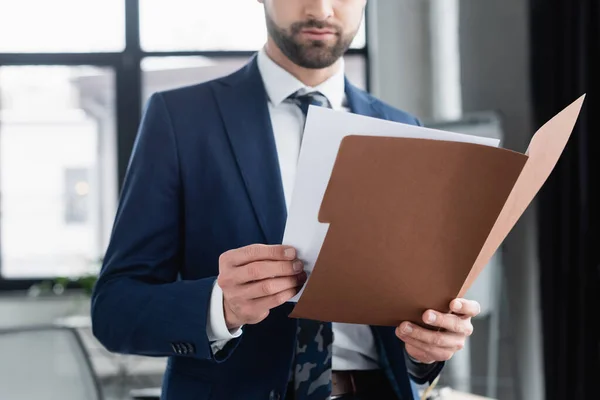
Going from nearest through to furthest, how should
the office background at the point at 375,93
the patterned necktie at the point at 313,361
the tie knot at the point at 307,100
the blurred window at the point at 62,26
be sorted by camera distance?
the patterned necktie at the point at 313,361 < the tie knot at the point at 307,100 < the office background at the point at 375,93 < the blurred window at the point at 62,26

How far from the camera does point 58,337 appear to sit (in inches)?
56.1

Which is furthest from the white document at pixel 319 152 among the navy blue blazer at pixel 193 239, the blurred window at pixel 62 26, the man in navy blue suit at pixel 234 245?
the blurred window at pixel 62 26

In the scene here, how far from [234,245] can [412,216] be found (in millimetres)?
380

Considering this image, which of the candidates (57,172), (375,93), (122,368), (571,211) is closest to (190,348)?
(571,211)

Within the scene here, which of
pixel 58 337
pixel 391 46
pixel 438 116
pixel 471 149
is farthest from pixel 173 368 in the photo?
pixel 391 46

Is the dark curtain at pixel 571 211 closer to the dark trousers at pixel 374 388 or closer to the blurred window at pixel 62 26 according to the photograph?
the dark trousers at pixel 374 388

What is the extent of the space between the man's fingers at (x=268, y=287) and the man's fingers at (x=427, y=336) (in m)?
0.17

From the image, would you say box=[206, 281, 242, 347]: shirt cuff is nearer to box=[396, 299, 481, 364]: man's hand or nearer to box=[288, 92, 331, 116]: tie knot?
box=[396, 299, 481, 364]: man's hand

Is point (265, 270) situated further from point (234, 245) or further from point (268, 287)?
point (234, 245)

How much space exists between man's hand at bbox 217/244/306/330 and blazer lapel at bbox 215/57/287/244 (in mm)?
223

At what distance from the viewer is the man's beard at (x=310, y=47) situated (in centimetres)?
127

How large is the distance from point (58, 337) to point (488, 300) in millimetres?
2920

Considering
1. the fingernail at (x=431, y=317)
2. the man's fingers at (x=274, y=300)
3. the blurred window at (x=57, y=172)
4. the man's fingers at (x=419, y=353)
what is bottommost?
the blurred window at (x=57, y=172)

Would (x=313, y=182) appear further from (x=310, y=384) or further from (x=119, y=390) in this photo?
(x=119, y=390)
